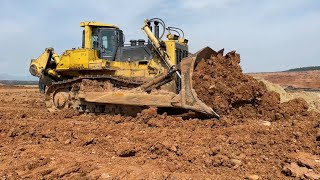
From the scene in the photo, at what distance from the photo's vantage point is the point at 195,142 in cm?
615

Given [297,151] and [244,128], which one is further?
[244,128]

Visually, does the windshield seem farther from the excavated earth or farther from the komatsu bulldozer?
the excavated earth

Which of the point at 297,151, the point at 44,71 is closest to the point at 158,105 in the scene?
the point at 297,151

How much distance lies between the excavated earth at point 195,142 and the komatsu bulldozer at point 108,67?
86 centimetres

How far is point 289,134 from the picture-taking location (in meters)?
6.21

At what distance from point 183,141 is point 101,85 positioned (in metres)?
4.41

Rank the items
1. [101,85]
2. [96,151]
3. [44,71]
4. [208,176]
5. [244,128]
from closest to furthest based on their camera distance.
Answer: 1. [208,176]
2. [96,151]
3. [244,128]
4. [101,85]
5. [44,71]

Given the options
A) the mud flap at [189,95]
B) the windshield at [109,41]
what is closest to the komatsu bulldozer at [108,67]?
the windshield at [109,41]

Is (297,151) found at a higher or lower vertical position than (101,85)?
lower

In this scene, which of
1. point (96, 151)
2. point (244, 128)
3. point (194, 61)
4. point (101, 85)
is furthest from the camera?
point (101, 85)

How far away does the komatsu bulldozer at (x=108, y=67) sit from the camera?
9.33 m

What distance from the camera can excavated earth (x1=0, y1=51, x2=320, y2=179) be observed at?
502 cm

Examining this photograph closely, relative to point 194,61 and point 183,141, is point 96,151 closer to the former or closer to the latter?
point 183,141

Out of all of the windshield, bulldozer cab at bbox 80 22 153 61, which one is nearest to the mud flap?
bulldozer cab at bbox 80 22 153 61
